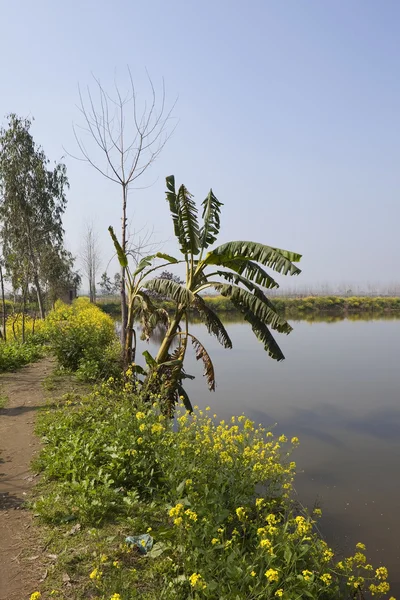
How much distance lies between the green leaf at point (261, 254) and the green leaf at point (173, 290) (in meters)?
0.76

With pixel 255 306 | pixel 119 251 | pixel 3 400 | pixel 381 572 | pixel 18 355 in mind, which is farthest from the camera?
pixel 18 355

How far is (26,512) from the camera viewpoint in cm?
372

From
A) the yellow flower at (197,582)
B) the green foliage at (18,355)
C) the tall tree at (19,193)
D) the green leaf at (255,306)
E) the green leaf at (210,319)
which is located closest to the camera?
the yellow flower at (197,582)

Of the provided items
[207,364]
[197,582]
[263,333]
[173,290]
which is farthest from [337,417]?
[197,582]

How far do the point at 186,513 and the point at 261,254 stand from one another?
474 cm

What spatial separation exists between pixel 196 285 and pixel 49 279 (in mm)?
Result: 19065

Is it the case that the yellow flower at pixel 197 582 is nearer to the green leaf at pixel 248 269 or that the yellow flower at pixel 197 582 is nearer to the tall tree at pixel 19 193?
the green leaf at pixel 248 269

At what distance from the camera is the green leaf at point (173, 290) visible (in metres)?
7.07

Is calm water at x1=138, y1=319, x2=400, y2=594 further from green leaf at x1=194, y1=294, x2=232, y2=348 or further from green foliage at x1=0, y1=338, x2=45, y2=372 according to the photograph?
green foliage at x1=0, y1=338, x2=45, y2=372

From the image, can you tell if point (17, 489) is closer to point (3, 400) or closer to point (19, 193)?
point (3, 400)

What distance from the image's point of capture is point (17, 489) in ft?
13.6

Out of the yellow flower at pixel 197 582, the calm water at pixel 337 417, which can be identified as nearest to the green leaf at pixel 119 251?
the calm water at pixel 337 417

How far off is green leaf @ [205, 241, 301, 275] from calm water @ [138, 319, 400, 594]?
2955mm

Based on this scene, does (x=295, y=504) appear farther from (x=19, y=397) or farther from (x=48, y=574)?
(x=19, y=397)
